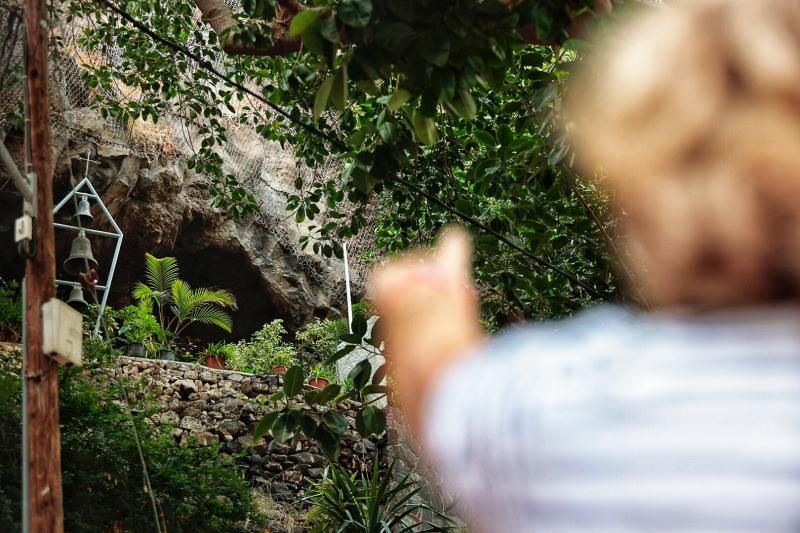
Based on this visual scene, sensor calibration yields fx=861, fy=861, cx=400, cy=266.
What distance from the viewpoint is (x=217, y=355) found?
10.8 m

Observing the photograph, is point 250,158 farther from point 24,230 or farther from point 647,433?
point 647,433

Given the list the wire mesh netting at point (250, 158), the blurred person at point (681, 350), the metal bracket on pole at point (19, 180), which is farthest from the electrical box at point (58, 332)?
the wire mesh netting at point (250, 158)

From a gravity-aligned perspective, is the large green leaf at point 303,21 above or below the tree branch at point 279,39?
below

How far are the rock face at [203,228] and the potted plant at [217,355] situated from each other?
206 centimetres

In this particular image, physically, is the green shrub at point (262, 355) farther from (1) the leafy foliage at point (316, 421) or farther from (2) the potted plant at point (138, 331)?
(1) the leafy foliage at point (316, 421)

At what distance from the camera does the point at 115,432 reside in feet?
17.6

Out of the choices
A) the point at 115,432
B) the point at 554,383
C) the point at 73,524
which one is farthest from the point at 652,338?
the point at 115,432

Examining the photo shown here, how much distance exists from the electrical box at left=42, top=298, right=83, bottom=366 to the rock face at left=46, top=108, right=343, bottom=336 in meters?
8.26

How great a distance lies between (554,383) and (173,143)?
11.4 meters

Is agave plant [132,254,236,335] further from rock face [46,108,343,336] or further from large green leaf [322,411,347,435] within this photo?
large green leaf [322,411,347,435]

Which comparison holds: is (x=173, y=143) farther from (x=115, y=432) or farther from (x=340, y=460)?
(x=115, y=432)

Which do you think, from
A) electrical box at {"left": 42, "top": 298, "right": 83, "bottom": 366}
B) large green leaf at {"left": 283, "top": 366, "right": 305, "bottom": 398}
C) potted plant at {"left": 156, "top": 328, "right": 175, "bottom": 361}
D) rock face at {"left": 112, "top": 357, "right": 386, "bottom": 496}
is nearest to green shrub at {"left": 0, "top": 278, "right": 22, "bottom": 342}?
rock face at {"left": 112, "top": 357, "right": 386, "bottom": 496}

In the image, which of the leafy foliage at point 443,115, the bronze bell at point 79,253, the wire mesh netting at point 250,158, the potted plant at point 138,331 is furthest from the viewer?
the wire mesh netting at point 250,158

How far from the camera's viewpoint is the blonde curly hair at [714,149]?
26.4 inches
